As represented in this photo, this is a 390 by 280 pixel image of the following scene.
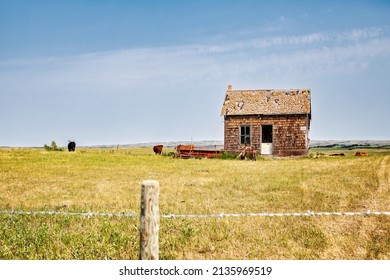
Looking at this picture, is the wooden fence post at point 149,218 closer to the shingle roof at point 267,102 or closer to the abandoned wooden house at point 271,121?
the abandoned wooden house at point 271,121

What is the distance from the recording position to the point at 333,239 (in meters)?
6.43

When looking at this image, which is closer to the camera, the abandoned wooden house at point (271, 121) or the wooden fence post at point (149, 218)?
the wooden fence post at point (149, 218)

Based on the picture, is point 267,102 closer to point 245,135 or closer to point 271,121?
point 271,121

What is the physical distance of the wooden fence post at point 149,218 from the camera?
435 cm

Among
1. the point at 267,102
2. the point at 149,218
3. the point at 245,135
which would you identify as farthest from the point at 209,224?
the point at 267,102

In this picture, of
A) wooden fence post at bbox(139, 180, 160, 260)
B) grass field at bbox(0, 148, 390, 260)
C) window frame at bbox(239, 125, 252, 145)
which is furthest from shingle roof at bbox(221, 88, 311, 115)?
wooden fence post at bbox(139, 180, 160, 260)

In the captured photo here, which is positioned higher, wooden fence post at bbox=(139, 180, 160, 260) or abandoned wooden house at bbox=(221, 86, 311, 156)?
abandoned wooden house at bbox=(221, 86, 311, 156)

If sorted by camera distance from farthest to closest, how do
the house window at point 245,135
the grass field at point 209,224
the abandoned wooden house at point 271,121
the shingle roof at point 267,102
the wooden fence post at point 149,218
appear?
the house window at point 245,135, the shingle roof at point 267,102, the abandoned wooden house at point 271,121, the grass field at point 209,224, the wooden fence post at point 149,218

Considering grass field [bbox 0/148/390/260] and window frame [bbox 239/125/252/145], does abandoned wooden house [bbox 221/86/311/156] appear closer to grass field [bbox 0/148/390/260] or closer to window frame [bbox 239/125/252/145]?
window frame [bbox 239/125/252/145]

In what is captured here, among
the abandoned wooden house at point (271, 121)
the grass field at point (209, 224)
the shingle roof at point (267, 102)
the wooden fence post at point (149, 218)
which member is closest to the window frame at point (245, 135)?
the abandoned wooden house at point (271, 121)

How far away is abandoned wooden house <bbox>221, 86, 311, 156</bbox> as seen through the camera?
105 ft
